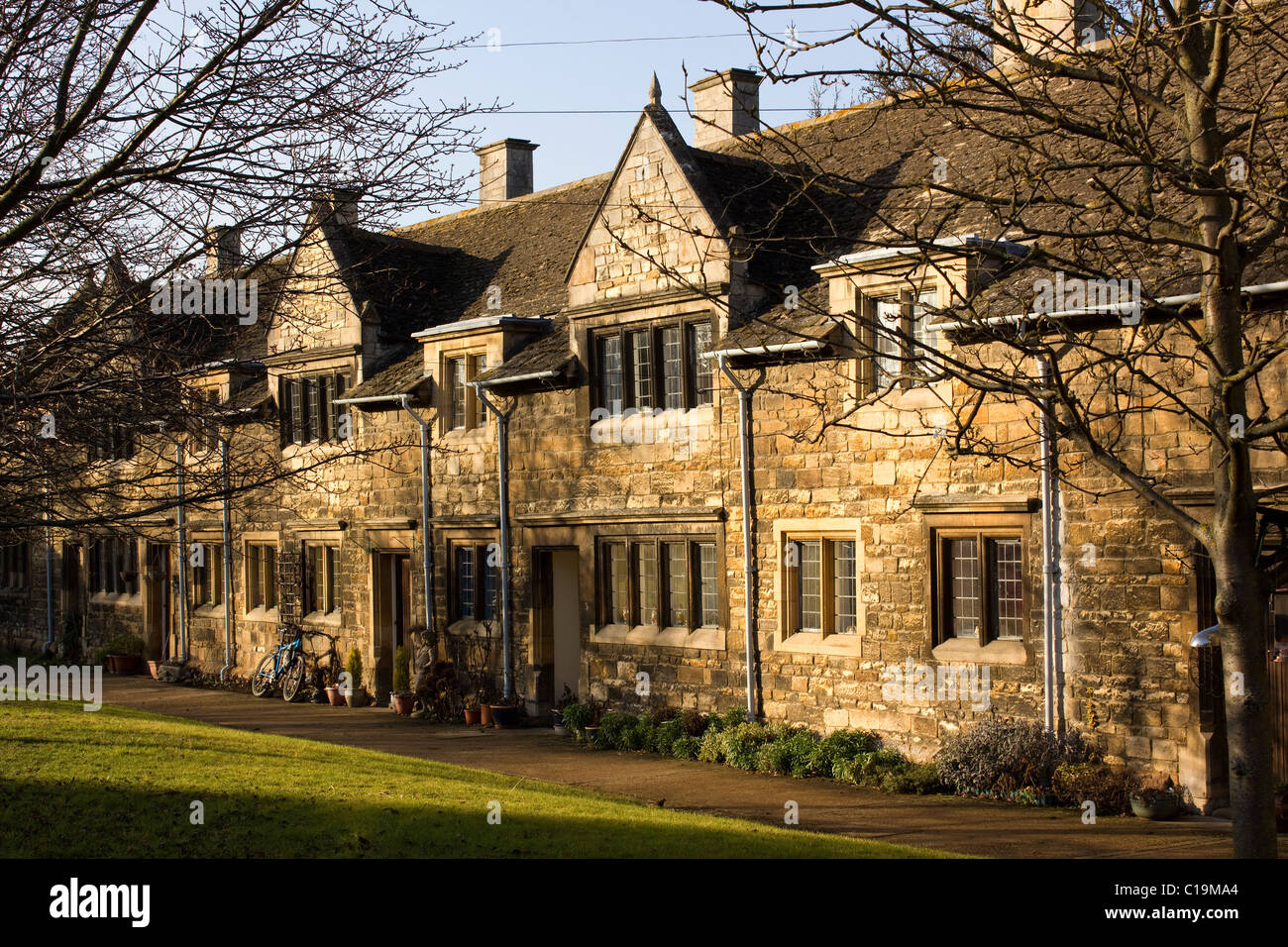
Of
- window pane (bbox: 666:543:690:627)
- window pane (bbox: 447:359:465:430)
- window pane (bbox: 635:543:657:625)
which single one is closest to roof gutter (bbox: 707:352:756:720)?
window pane (bbox: 666:543:690:627)

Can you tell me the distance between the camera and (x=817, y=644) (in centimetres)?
1622

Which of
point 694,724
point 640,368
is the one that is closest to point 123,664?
point 640,368

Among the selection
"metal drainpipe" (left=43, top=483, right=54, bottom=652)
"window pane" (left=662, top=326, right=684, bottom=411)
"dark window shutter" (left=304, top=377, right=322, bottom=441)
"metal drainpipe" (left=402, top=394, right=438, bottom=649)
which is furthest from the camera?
"metal drainpipe" (left=43, top=483, right=54, bottom=652)

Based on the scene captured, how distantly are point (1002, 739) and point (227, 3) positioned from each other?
10204 millimetres

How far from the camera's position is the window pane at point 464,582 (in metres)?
21.9

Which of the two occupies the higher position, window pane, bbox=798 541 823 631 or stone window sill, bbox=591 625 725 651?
window pane, bbox=798 541 823 631

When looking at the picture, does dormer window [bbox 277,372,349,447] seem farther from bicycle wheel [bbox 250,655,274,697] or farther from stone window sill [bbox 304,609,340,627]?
bicycle wheel [bbox 250,655,274,697]

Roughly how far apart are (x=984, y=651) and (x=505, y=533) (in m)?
8.57

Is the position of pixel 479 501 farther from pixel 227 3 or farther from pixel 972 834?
pixel 227 3

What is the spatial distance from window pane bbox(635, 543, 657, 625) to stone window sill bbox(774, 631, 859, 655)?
257 centimetres

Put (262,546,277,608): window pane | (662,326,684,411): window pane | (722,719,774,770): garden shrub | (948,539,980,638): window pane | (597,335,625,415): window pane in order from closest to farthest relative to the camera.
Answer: (948,539,980,638): window pane
(722,719,774,770): garden shrub
(662,326,684,411): window pane
(597,335,625,415): window pane
(262,546,277,608): window pane

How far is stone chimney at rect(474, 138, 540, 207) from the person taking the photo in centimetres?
2872

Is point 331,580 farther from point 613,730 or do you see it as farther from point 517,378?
point 613,730

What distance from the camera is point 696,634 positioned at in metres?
17.8
